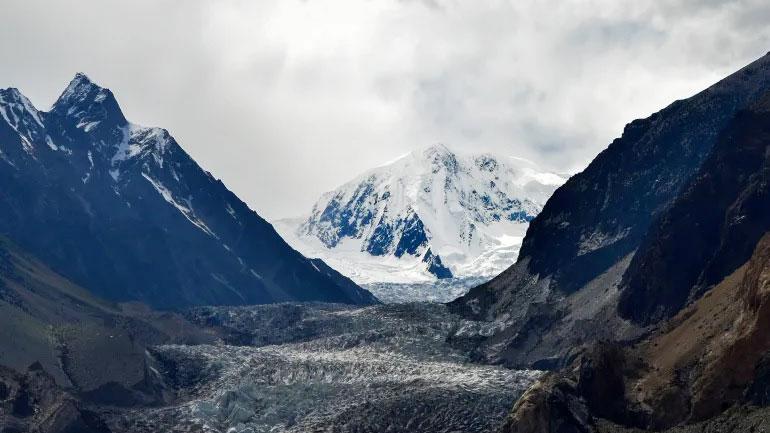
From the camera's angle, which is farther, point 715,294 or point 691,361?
point 715,294

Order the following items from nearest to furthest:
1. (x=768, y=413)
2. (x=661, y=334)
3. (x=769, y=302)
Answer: (x=768, y=413)
(x=769, y=302)
(x=661, y=334)

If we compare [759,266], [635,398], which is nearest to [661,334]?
[635,398]

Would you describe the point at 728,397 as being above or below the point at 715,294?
below

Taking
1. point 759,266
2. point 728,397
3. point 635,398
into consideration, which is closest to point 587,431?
point 635,398

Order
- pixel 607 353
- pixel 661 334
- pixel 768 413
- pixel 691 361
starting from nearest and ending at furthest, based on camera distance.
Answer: pixel 768 413 → pixel 691 361 → pixel 607 353 → pixel 661 334

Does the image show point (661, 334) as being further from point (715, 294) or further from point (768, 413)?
point (768, 413)

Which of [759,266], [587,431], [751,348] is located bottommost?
[587,431]

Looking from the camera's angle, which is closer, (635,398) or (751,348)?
(751,348)

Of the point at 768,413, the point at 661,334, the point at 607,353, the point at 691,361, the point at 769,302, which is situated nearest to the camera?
the point at 768,413

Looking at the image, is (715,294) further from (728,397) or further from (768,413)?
(768,413)
